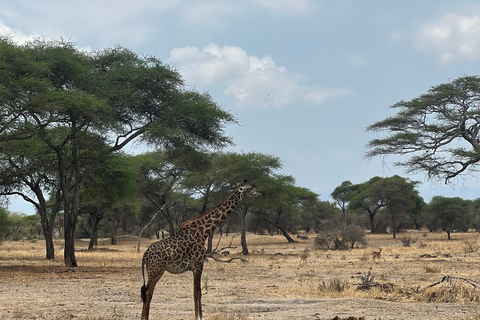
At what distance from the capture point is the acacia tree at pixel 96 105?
19.3 metres

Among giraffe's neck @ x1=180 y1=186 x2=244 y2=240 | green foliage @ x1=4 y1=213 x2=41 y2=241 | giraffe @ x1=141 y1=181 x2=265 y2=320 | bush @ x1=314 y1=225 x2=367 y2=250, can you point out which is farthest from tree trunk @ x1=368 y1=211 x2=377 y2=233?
giraffe @ x1=141 y1=181 x2=265 y2=320

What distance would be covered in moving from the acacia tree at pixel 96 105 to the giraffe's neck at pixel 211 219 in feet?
37.3

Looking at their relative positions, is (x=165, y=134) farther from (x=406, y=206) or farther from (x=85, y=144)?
(x=406, y=206)

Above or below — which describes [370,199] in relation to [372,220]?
above

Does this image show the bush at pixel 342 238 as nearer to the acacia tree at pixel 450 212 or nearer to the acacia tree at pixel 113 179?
the acacia tree at pixel 113 179

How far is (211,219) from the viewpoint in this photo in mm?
9195

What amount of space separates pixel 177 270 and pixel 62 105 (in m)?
12.0

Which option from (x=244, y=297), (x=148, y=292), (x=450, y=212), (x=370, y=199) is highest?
(x=370, y=199)

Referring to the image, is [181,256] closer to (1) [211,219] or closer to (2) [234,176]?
(1) [211,219]

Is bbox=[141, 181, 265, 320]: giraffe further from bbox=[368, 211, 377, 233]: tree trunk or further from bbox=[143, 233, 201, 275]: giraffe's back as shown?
bbox=[368, 211, 377, 233]: tree trunk

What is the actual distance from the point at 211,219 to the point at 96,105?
1184cm

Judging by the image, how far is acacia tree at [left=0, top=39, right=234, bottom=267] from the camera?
19328 millimetres

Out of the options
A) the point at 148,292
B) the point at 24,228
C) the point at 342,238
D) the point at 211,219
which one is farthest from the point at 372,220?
the point at 148,292

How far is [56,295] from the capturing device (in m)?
13.6
